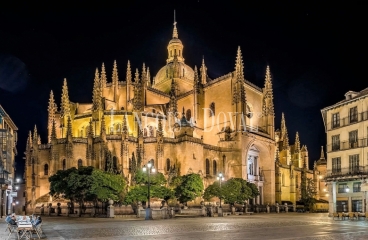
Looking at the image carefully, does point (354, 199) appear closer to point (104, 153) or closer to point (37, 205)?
point (104, 153)

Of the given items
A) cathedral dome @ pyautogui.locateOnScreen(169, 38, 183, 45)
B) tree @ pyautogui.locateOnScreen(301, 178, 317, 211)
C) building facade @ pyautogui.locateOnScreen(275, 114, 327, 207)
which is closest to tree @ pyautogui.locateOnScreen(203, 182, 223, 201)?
tree @ pyautogui.locateOnScreen(301, 178, 317, 211)

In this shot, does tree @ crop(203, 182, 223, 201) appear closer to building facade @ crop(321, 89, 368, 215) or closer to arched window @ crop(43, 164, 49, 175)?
building facade @ crop(321, 89, 368, 215)

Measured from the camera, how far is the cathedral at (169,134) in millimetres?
53562

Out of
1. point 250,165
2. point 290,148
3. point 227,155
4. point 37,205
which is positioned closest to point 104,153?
point 37,205

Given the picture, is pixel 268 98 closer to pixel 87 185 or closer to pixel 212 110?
pixel 212 110

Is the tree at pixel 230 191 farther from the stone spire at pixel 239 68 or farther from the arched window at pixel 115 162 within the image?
the stone spire at pixel 239 68

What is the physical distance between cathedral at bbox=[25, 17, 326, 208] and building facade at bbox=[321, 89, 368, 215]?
1790 centimetres

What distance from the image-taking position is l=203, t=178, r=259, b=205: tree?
50.4m

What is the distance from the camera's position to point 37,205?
51688mm

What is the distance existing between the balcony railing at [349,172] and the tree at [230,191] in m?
11.7

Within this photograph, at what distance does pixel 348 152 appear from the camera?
41.7 metres

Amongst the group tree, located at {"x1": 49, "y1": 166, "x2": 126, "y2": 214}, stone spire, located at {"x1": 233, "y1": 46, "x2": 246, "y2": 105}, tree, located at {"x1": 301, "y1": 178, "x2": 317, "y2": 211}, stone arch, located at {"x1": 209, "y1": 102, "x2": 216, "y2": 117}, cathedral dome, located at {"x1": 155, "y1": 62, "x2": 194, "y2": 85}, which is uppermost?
cathedral dome, located at {"x1": 155, "y1": 62, "x2": 194, "y2": 85}

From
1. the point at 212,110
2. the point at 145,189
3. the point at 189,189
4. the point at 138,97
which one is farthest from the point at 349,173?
the point at 138,97

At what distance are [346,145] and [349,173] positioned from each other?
2882 mm
